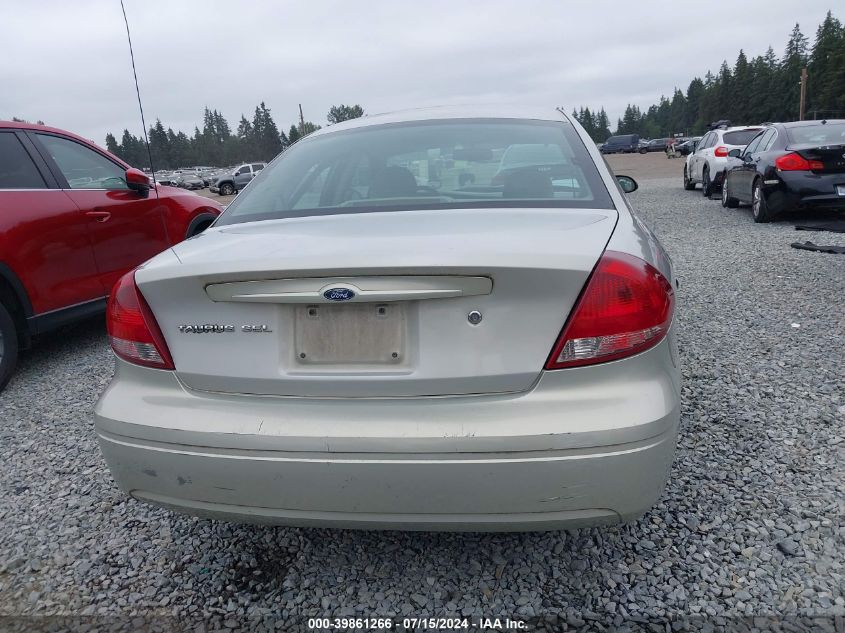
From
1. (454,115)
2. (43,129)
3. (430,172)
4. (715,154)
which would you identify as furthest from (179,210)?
(715,154)

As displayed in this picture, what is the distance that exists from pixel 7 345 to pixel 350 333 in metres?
3.35

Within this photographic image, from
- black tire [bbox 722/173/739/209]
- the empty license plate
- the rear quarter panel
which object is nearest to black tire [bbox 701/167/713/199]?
black tire [bbox 722/173/739/209]

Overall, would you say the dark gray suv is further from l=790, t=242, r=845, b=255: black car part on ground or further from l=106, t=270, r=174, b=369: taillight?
l=106, t=270, r=174, b=369: taillight

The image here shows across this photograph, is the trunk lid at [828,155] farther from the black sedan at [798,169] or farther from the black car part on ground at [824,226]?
the black car part on ground at [824,226]

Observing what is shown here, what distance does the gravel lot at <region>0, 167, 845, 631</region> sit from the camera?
203cm

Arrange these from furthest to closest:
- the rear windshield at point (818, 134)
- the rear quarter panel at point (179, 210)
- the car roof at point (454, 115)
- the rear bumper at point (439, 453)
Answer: the rear windshield at point (818, 134) → the rear quarter panel at point (179, 210) → the car roof at point (454, 115) → the rear bumper at point (439, 453)

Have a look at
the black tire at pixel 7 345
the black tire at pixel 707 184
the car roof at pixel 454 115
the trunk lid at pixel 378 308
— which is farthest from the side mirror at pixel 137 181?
the black tire at pixel 707 184

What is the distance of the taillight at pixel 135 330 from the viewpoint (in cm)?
192

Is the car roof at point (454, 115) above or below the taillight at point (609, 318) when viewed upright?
above

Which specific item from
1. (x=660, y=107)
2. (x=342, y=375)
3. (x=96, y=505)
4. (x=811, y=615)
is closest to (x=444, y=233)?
(x=342, y=375)

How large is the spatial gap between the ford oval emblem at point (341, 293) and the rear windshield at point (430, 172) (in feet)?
2.02

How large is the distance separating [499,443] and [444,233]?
0.61 m

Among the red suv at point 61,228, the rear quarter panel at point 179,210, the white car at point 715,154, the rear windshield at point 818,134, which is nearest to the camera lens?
the red suv at point 61,228

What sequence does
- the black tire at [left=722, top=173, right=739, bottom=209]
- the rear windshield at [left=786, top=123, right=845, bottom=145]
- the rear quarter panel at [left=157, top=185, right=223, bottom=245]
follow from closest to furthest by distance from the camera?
the rear quarter panel at [left=157, top=185, right=223, bottom=245] < the rear windshield at [left=786, top=123, right=845, bottom=145] < the black tire at [left=722, top=173, right=739, bottom=209]
